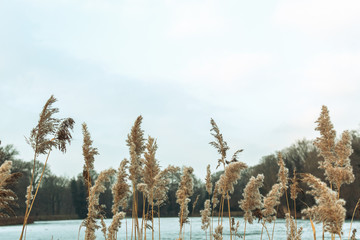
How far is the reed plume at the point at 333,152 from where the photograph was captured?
11.5ft

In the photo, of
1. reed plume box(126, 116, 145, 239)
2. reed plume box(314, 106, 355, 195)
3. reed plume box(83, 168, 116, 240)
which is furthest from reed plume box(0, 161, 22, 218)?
reed plume box(314, 106, 355, 195)

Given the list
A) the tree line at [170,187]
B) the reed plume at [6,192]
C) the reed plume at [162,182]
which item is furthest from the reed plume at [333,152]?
the tree line at [170,187]

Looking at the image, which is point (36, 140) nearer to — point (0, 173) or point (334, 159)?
point (0, 173)

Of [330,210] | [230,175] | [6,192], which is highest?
[230,175]

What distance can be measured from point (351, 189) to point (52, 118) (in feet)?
126

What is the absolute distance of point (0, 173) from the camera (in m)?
3.72

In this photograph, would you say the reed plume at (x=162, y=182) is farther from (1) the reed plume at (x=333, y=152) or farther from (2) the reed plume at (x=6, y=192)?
(1) the reed plume at (x=333, y=152)

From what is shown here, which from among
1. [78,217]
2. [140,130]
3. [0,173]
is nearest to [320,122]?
[140,130]

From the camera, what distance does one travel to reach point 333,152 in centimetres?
416

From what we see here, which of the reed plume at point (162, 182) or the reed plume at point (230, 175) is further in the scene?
the reed plume at point (230, 175)

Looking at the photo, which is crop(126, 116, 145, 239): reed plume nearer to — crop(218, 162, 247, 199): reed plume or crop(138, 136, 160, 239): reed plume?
crop(138, 136, 160, 239): reed plume

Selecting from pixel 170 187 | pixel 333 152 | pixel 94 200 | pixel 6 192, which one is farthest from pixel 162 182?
pixel 170 187

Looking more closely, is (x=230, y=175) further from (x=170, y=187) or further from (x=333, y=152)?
(x=170, y=187)

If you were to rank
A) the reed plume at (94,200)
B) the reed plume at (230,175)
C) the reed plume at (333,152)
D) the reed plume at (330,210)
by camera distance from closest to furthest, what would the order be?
the reed plume at (330,210), the reed plume at (333,152), the reed plume at (94,200), the reed plume at (230,175)
